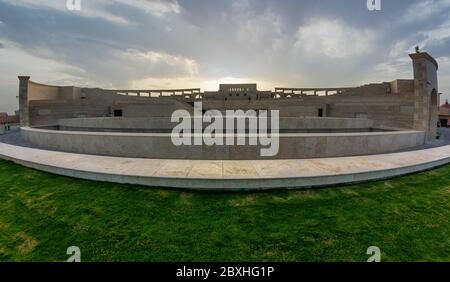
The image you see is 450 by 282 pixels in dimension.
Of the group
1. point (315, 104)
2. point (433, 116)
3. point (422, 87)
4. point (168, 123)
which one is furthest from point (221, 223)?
point (315, 104)

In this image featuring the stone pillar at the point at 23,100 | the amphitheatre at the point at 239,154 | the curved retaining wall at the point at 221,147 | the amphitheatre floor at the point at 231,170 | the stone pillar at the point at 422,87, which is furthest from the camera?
the stone pillar at the point at 23,100

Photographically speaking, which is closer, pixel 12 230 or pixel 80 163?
pixel 12 230

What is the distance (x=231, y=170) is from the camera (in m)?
5.95

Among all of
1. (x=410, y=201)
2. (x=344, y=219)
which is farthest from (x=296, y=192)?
(x=410, y=201)

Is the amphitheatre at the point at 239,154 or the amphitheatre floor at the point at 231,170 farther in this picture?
the amphitheatre at the point at 239,154

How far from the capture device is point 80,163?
22.0 feet

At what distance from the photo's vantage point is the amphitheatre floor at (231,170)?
5215 millimetres

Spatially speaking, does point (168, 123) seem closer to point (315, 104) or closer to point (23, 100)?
point (315, 104)
